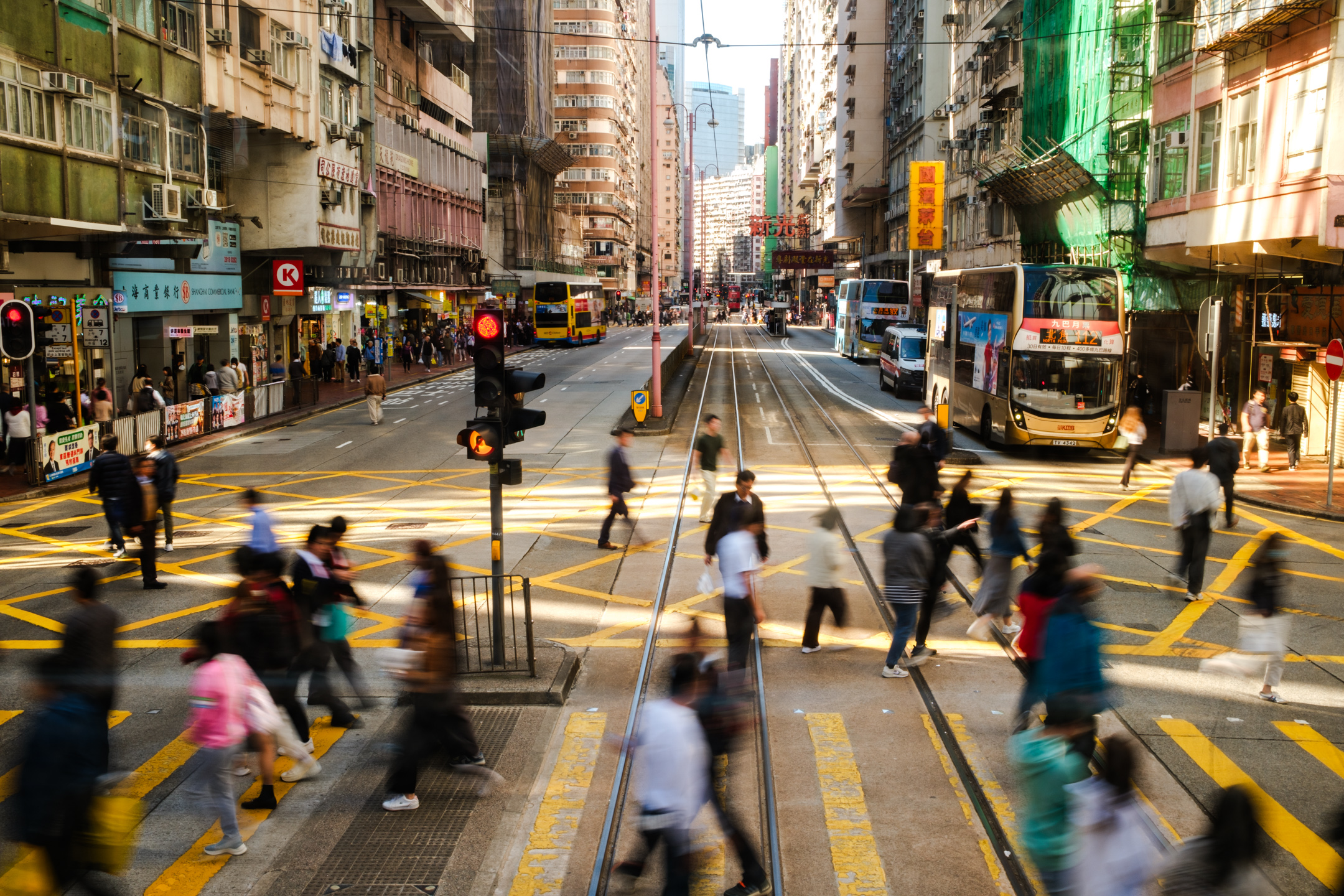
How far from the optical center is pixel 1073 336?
24391 millimetres

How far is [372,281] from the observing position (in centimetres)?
5169

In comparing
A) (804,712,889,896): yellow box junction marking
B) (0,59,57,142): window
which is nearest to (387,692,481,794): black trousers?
(804,712,889,896): yellow box junction marking

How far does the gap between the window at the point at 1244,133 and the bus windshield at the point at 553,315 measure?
4682 centimetres

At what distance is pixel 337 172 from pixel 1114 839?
3968 centimetres

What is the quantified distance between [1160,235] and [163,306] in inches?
1055

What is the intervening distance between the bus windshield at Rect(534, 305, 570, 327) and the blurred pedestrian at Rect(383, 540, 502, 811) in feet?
198

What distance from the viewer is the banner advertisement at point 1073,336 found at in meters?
24.3

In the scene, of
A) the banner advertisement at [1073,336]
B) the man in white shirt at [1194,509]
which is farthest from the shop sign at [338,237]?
the man in white shirt at [1194,509]

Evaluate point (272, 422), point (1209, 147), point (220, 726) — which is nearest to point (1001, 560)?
point (220, 726)

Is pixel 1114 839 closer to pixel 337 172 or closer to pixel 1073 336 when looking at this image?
pixel 1073 336

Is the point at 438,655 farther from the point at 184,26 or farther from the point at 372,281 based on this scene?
the point at 372,281

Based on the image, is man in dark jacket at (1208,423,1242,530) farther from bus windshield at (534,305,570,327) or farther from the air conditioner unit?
bus windshield at (534,305,570,327)

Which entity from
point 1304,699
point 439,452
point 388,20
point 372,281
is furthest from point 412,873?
point 388,20

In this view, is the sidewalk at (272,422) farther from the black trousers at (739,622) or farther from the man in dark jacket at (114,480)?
the black trousers at (739,622)
